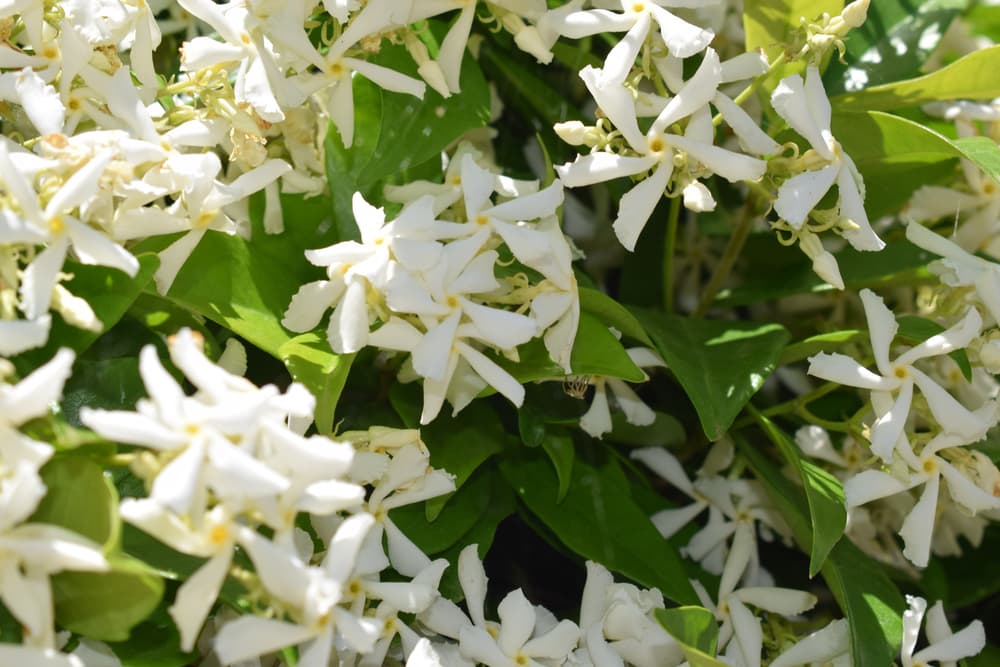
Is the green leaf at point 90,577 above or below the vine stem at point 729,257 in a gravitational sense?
above

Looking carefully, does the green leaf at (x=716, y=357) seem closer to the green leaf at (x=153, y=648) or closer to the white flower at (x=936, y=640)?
the white flower at (x=936, y=640)

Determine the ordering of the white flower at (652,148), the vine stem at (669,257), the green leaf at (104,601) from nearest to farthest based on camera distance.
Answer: the green leaf at (104,601) → the white flower at (652,148) → the vine stem at (669,257)

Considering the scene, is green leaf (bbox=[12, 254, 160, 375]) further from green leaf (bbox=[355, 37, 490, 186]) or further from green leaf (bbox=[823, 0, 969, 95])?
green leaf (bbox=[823, 0, 969, 95])

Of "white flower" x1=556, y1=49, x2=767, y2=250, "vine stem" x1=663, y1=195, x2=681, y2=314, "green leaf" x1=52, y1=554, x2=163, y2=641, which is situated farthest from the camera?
"vine stem" x1=663, y1=195, x2=681, y2=314

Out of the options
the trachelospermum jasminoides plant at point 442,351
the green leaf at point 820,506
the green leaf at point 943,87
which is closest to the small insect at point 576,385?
the trachelospermum jasminoides plant at point 442,351

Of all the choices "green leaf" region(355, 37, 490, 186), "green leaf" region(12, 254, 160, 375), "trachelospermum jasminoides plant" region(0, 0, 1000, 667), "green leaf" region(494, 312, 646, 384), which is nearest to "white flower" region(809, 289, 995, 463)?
"trachelospermum jasminoides plant" region(0, 0, 1000, 667)

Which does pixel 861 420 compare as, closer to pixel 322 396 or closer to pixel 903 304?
pixel 903 304

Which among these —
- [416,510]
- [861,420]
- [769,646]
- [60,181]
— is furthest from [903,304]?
[60,181]

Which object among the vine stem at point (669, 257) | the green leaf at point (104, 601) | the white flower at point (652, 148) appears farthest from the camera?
the vine stem at point (669, 257)
